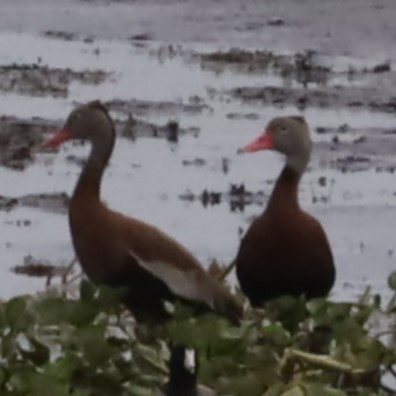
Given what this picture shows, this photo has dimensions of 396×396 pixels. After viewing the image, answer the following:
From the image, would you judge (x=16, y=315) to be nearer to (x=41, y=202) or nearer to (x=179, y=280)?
(x=179, y=280)

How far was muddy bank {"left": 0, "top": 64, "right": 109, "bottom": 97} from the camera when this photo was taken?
1466 cm

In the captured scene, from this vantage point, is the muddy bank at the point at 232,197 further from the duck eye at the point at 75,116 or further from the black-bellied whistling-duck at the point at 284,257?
the black-bellied whistling-duck at the point at 284,257

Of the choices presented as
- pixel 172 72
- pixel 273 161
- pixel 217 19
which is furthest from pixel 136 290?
pixel 217 19

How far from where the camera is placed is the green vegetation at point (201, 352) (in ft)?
16.1

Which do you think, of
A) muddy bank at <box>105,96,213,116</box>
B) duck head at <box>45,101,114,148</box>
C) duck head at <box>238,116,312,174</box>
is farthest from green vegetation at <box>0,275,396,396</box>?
muddy bank at <box>105,96,213,116</box>

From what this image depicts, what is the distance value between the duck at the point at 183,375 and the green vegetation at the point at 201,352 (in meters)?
0.03

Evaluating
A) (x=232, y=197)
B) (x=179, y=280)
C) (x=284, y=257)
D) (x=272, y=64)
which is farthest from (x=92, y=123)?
(x=272, y=64)

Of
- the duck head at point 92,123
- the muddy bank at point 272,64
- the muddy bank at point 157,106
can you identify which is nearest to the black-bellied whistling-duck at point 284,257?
the duck head at point 92,123

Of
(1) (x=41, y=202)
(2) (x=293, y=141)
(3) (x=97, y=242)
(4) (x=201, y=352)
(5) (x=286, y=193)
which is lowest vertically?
(1) (x=41, y=202)

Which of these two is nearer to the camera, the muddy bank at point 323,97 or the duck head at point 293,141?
the duck head at point 293,141

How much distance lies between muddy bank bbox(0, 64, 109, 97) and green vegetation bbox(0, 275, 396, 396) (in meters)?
9.18

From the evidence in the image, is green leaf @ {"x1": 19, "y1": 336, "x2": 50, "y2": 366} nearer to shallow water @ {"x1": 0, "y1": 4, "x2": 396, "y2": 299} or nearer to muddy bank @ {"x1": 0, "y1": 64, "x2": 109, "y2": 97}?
Answer: shallow water @ {"x1": 0, "y1": 4, "x2": 396, "y2": 299}

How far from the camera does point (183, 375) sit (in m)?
4.81

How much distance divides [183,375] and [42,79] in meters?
10.4
